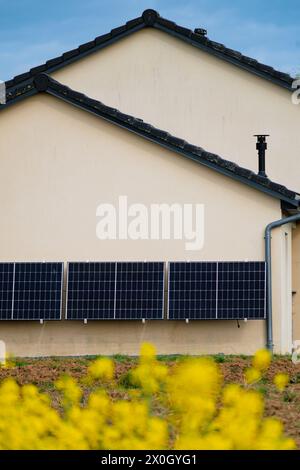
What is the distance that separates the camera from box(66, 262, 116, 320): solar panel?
17.1 meters

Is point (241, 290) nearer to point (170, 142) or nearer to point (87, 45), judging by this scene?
point (170, 142)

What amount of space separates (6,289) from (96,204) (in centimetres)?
227

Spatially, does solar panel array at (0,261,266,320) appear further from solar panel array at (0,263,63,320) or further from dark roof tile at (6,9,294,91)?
dark roof tile at (6,9,294,91)

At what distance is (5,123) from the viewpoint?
59.9 ft

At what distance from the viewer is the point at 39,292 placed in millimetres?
17312

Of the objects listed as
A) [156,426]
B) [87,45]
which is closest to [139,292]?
[87,45]

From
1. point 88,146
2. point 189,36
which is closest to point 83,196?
point 88,146

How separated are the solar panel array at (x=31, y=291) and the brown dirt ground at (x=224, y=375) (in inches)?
35.1

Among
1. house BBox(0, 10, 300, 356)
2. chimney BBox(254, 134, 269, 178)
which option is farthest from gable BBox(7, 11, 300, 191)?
house BBox(0, 10, 300, 356)

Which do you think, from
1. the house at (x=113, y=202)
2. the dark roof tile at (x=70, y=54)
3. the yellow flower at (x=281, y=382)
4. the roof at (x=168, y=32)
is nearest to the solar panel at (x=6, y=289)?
the house at (x=113, y=202)

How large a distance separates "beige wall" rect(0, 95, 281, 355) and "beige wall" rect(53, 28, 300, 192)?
12.9ft

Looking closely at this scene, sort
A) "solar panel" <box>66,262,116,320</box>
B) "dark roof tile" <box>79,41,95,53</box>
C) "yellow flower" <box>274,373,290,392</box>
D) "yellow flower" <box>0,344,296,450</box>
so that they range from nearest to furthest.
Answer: "yellow flower" <box>0,344,296,450</box> → "yellow flower" <box>274,373,290,392</box> → "solar panel" <box>66,262,116,320</box> → "dark roof tile" <box>79,41,95,53</box>

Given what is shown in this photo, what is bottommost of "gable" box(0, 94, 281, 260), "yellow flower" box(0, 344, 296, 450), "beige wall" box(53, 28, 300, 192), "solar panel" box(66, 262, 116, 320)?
"yellow flower" box(0, 344, 296, 450)

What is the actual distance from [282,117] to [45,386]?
33.1ft
